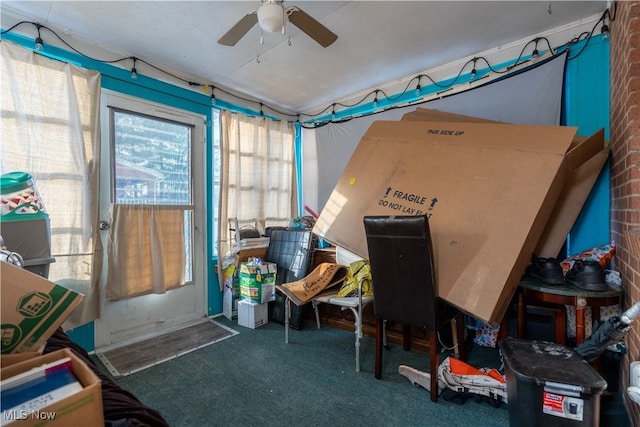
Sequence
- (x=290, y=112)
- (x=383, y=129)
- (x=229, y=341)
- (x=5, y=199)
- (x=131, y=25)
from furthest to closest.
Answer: (x=290, y=112)
(x=229, y=341)
(x=383, y=129)
(x=131, y=25)
(x=5, y=199)

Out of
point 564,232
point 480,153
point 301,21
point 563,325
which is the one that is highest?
point 301,21

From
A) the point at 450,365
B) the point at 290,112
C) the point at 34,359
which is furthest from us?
the point at 290,112

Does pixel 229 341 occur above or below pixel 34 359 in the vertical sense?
below

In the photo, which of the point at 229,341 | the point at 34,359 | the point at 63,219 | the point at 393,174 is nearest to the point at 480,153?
the point at 393,174

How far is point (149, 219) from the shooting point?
2730 millimetres

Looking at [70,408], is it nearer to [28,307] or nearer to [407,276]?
[28,307]

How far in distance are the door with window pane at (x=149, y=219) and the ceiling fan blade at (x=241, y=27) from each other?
4.21ft

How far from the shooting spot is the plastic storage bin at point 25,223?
1489 millimetres

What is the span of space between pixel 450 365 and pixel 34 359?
2.00 meters

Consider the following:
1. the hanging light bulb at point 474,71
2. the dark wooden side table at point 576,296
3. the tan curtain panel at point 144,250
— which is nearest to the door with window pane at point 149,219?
the tan curtain panel at point 144,250

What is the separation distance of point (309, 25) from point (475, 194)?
147 cm

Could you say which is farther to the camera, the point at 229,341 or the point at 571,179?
the point at 229,341

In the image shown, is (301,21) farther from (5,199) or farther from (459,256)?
(5,199)

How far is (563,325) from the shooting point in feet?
5.77
